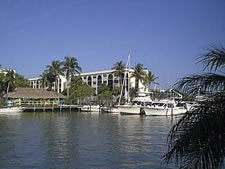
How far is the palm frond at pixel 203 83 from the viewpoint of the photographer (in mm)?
6645

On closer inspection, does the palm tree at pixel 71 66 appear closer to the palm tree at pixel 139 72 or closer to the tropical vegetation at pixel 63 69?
the tropical vegetation at pixel 63 69

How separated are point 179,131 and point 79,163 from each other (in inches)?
532

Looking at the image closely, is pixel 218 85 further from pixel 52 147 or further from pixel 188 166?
pixel 52 147

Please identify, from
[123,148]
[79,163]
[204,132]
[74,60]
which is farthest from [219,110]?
[74,60]

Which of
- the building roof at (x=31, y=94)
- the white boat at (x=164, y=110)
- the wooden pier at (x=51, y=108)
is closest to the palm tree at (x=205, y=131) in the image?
the white boat at (x=164, y=110)

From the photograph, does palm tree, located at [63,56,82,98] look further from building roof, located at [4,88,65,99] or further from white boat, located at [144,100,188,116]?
white boat, located at [144,100,188,116]

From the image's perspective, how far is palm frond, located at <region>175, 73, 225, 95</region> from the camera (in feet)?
21.8

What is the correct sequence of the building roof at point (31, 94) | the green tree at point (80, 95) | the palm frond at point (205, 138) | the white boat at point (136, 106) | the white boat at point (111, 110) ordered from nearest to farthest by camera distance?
1. the palm frond at point (205, 138)
2. the white boat at point (136, 106)
3. the white boat at point (111, 110)
4. the building roof at point (31, 94)
5. the green tree at point (80, 95)

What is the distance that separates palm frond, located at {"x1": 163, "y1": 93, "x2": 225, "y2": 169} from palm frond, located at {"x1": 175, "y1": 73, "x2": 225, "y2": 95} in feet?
0.68

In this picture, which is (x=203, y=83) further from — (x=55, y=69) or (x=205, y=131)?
(x=55, y=69)

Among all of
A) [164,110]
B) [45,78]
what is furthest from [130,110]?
[45,78]

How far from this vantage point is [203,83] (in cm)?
674

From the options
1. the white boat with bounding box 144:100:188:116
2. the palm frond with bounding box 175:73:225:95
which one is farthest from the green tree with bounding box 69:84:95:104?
the palm frond with bounding box 175:73:225:95

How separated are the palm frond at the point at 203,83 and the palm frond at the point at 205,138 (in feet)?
0.68
